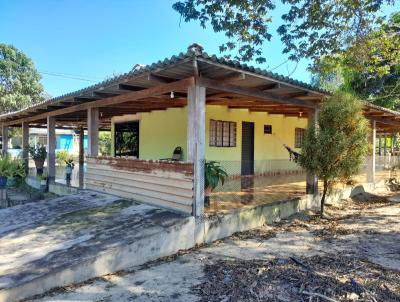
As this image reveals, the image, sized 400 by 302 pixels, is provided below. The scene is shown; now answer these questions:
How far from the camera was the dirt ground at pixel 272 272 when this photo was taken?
3.83m

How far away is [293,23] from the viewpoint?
7.69 m

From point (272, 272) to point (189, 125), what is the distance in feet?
9.13

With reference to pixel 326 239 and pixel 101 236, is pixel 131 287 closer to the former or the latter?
pixel 101 236

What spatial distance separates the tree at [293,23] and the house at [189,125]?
1123mm

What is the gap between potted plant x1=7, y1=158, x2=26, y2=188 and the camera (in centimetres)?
1205

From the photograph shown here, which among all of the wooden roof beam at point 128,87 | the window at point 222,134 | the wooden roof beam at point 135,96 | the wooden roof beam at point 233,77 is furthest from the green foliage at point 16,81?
the wooden roof beam at point 233,77

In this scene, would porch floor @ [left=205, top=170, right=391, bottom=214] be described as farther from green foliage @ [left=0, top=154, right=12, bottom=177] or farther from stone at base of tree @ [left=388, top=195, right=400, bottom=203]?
green foliage @ [left=0, top=154, right=12, bottom=177]

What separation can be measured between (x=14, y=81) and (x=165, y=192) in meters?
26.0

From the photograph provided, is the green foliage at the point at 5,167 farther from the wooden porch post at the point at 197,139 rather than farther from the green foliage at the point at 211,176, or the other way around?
the wooden porch post at the point at 197,139

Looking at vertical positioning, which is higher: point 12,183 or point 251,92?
point 251,92

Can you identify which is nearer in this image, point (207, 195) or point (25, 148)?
point (207, 195)

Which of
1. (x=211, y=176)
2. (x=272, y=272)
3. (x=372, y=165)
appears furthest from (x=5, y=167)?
(x=372, y=165)

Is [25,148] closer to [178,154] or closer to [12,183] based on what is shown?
[12,183]

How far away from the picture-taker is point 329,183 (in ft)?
26.3
